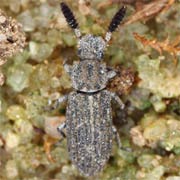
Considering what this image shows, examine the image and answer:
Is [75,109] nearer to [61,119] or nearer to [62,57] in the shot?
[61,119]

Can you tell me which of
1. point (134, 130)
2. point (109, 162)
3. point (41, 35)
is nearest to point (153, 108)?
point (134, 130)

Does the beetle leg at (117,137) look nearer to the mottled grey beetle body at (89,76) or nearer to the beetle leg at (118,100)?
the beetle leg at (118,100)

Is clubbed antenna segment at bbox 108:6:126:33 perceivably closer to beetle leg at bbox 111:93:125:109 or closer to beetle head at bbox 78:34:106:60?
beetle head at bbox 78:34:106:60

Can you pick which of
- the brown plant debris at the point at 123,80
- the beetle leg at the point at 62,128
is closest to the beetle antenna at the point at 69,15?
the brown plant debris at the point at 123,80

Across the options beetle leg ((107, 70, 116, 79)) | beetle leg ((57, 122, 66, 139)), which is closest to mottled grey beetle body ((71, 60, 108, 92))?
beetle leg ((107, 70, 116, 79))

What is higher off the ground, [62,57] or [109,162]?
[62,57]

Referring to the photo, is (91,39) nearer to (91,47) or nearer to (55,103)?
(91,47)
